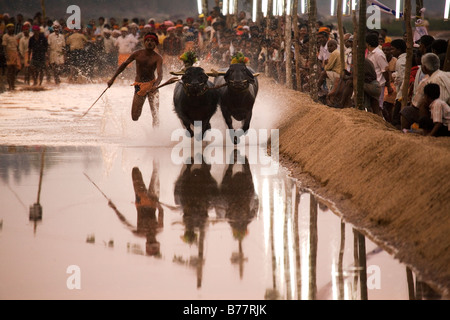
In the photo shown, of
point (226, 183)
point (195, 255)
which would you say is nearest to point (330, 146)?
point (226, 183)

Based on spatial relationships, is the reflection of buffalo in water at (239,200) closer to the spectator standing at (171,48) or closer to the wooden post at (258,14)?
the spectator standing at (171,48)

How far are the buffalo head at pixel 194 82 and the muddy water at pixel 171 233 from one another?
4.10 ft

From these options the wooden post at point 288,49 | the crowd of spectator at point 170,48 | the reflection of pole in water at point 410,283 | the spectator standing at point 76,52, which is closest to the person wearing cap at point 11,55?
the crowd of spectator at point 170,48

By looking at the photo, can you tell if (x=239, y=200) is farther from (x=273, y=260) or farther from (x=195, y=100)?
(x=195, y=100)

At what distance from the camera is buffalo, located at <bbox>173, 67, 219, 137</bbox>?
16.6 m

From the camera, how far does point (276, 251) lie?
27.4ft

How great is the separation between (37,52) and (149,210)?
25.9 meters

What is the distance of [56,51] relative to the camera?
122ft

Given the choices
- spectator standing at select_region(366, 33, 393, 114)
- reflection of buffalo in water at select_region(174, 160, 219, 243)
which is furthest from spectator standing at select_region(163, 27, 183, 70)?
reflection of buffalo in water at select_region(174, 160, 219, 243)

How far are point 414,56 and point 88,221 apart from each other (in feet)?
24.8

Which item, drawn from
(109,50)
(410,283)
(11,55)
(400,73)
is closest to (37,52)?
(11,55)

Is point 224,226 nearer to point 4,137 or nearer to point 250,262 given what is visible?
point 250,262

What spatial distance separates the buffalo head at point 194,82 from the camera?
16.5m

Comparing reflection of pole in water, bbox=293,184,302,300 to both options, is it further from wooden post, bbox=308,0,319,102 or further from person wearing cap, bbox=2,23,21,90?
person wearing cap, bbox=2,23,21,90
